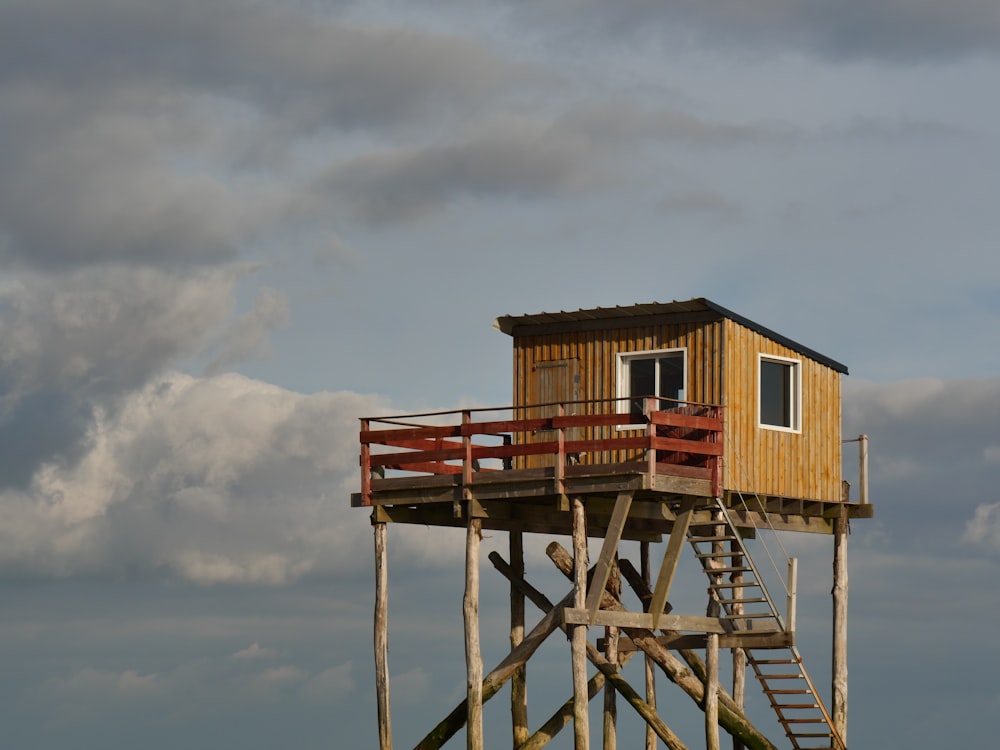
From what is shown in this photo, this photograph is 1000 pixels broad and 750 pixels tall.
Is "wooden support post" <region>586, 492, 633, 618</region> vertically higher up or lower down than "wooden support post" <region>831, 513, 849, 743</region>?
higher up

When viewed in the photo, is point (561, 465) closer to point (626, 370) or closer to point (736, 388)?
point (626, 370)

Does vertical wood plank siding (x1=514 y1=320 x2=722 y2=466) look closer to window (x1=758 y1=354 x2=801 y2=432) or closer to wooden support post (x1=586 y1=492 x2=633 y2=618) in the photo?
window (x1=758 y1=354 x2=801 y2=432)

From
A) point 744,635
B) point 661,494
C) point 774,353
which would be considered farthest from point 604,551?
point 774,353

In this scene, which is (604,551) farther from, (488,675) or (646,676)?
(646,676)

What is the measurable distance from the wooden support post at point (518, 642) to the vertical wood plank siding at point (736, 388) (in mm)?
2767

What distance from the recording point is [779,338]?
3728cm

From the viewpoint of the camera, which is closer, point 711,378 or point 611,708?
point 711,378

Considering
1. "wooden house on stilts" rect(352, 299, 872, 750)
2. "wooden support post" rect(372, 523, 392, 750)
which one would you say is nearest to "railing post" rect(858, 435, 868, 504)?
"wooden house on stilts" rect(352, 299, 872, 750)

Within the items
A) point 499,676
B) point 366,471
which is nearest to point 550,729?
point 499,676

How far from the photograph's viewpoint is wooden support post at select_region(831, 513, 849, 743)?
38.1 meters

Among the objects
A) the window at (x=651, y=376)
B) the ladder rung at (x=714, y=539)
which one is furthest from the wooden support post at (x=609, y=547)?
the window at (x=651, y=376)

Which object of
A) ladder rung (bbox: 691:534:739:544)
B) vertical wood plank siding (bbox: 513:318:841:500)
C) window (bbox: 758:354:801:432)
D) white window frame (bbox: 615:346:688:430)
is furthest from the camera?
window (bbox: 758:354:801:432)

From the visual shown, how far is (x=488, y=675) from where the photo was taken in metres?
35.9

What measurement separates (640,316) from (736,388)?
2395mm
